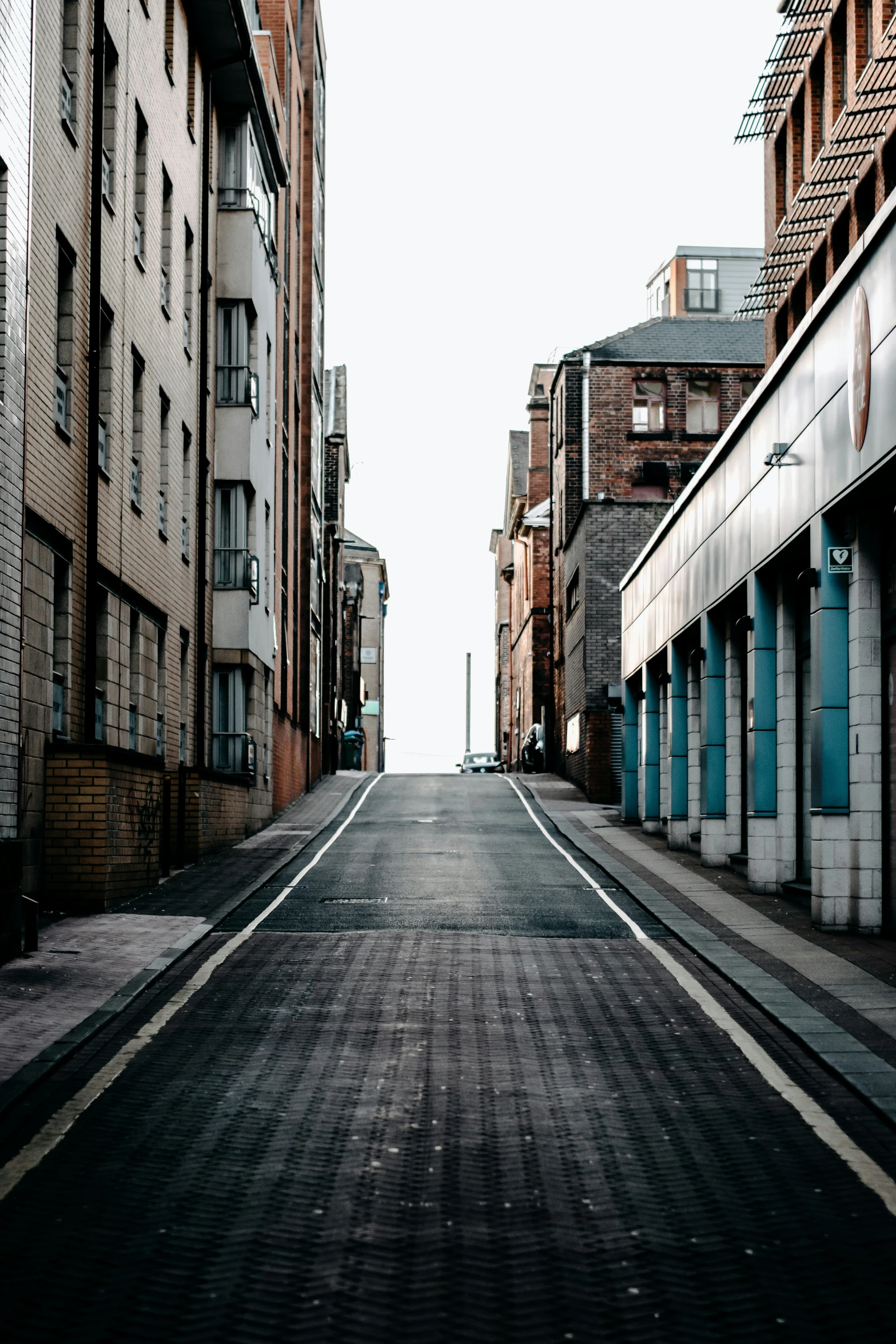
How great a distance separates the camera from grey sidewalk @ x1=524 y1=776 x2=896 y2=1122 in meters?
9.84

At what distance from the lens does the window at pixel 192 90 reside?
89.8 feet

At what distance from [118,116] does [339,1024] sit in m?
14.4

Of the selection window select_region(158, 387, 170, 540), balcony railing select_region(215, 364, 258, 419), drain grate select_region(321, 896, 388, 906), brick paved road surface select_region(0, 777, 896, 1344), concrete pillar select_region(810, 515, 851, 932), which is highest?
balcony railing select_region(215, 364, 258, 419)

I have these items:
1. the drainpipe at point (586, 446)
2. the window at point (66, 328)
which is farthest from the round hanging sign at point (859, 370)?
the drainpipe at point (586, 446)

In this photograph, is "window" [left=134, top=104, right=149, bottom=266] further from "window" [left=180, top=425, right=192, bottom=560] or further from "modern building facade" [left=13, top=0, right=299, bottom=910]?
"window" [left=180, top=425, right=192, bottom=560]

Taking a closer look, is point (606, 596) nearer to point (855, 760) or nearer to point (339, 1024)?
point (855, 760)

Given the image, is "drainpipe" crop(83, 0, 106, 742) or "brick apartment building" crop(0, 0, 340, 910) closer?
"brick apartment building" crop(0, 0, 340, 910)

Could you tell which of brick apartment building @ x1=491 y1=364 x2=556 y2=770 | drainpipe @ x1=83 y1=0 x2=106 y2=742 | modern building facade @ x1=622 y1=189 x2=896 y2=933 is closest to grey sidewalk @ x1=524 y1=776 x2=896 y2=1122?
modern building facade @ x1=622 y1=189 x2=896 y2=933

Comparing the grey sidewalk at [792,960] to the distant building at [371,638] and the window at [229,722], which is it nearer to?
the window at [229,722]

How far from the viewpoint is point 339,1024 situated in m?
10.7

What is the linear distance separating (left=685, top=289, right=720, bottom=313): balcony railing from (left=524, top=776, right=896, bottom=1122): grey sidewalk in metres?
75.5

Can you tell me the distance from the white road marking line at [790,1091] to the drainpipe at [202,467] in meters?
14.2

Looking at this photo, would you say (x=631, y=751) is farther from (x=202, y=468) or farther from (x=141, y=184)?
(x=141, y=184)

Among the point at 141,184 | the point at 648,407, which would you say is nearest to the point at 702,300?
the point at 648,407
